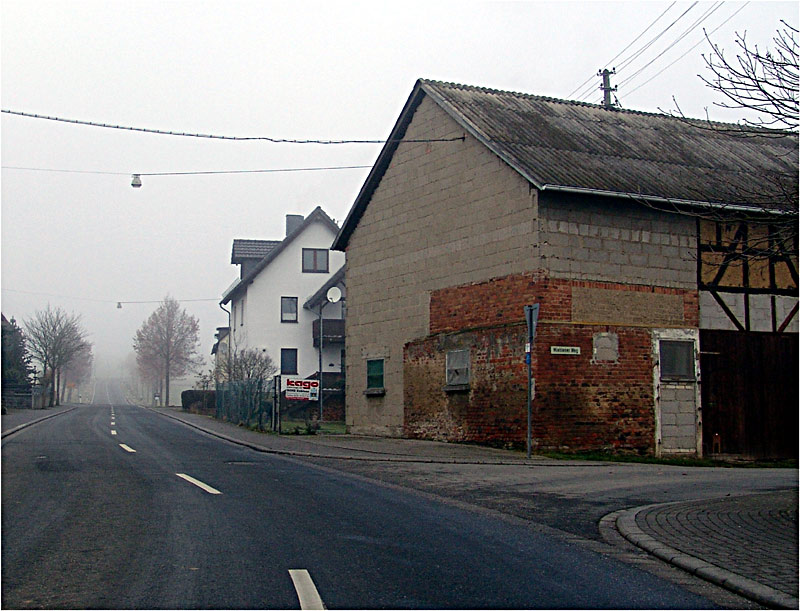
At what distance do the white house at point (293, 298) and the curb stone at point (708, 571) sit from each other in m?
41.8

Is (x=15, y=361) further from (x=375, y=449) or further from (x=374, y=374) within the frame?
(x=375, y=449)

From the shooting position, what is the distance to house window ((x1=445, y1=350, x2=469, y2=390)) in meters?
21.6

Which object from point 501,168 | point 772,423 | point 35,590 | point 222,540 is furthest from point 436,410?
point 35,590

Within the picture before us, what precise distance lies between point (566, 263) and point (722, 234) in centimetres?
Result: 437

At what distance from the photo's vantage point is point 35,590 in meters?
5.94

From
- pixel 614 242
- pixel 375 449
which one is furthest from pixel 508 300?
pixel 375 449

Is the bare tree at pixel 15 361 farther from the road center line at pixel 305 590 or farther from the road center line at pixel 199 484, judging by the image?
the road center line at pixel 305 590

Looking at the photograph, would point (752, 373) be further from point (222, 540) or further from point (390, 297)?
point (222, 540)

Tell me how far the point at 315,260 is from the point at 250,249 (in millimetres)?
4729

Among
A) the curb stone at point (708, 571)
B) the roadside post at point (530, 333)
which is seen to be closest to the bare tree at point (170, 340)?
the roadside post at point (530, 333)

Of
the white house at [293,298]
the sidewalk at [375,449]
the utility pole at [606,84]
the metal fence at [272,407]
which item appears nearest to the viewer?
the sidewalk at [375,449]

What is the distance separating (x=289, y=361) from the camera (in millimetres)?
51031

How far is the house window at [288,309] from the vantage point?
5112 centimetres

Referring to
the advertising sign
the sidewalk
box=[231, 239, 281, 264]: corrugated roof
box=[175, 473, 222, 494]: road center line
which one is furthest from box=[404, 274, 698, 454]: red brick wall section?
box=[231, 239, 281, 264]: corrugated roof
